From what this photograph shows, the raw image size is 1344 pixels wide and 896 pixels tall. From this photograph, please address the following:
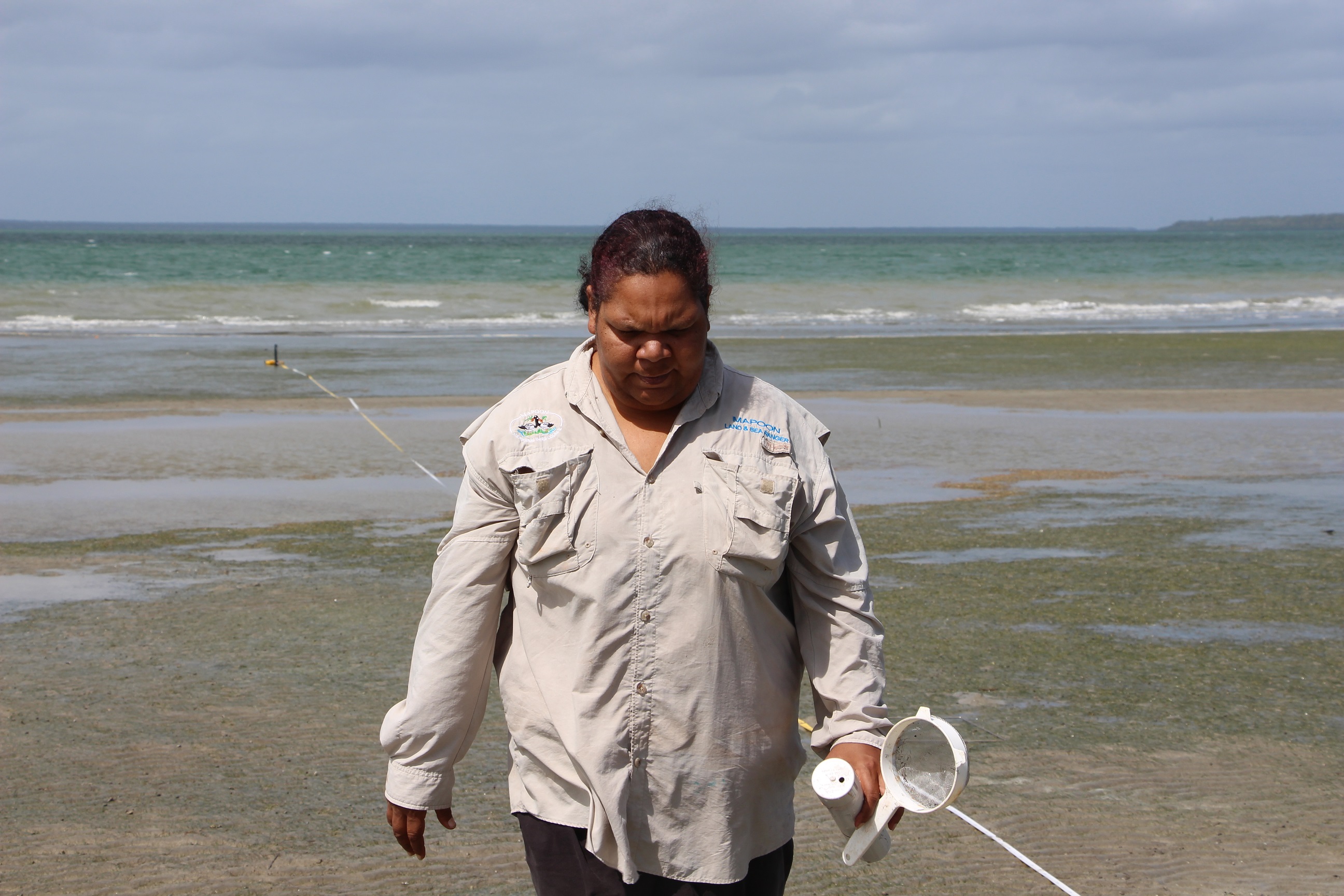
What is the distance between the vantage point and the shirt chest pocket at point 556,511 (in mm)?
2377

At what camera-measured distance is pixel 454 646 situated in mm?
2496

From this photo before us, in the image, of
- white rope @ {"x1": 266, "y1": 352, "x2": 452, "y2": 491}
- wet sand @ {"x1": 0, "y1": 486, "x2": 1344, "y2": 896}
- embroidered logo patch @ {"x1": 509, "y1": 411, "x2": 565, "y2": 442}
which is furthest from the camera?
white rope @ {"x1": 266, "y1": 352, "x2": 452, "y2": 491}

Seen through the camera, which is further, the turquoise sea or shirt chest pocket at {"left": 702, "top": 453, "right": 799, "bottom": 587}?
the turquoise sea

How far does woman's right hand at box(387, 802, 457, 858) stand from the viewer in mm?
2541

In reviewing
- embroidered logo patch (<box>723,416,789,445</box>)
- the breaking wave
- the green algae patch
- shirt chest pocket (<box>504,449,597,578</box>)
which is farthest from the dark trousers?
the breaking wave

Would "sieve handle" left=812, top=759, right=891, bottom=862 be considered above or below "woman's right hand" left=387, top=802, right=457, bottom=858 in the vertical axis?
above

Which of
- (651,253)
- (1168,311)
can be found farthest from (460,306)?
(651,253)

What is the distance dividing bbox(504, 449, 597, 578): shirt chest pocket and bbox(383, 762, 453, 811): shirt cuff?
0.42m

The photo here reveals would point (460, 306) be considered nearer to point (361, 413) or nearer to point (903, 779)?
point (361, 413)

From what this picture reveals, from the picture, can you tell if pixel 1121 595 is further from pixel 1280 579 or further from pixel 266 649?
pixel 266 649

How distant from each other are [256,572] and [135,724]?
7.70 ft

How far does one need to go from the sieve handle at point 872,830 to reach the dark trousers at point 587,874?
0.15 m

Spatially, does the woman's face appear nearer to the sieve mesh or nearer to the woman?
the woman

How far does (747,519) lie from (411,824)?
A: 0.84m
